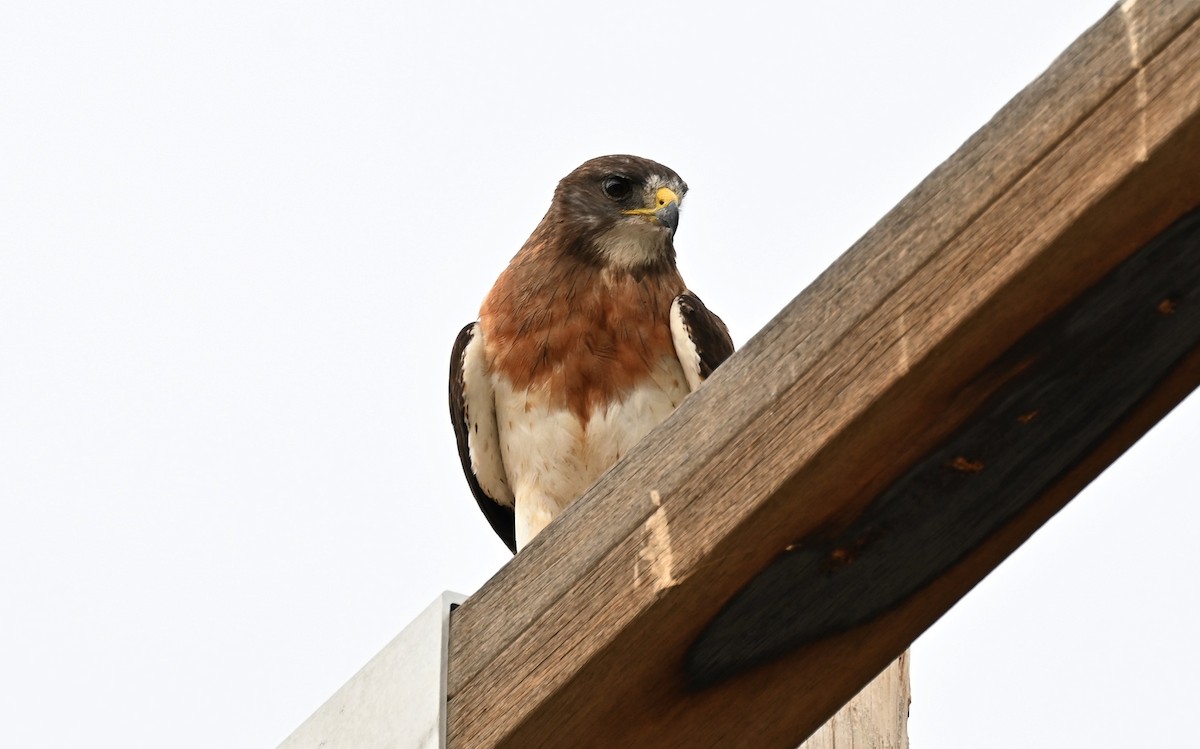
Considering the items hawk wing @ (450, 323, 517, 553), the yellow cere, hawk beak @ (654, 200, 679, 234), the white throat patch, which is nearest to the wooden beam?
hawk wing @ (450, 323, 517, 553)

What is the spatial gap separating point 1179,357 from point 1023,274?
0.23m

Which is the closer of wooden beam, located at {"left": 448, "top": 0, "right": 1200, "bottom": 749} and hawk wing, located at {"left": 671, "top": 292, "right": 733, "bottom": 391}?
wooden beam, located at {"left": 448, "top": 0, "right": 1200, "bottom": 749}

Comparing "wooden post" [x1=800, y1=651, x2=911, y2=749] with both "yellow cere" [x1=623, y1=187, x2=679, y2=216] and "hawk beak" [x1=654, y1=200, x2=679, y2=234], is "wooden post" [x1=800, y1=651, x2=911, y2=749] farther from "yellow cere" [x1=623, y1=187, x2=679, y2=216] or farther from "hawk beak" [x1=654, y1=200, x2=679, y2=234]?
"yellow cere" [x1=623, y1=187, x2=679, y2=216]

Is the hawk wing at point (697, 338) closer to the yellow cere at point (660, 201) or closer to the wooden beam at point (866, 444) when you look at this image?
the yellow cere at point (660, 201)

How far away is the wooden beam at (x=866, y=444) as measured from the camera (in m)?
1.68

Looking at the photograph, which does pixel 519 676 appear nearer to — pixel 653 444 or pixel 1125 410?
pixel 653 444

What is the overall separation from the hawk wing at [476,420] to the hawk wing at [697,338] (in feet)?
2.34

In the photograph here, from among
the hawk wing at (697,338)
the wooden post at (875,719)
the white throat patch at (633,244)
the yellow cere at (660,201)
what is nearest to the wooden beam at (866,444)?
the wooden post at (875,719)

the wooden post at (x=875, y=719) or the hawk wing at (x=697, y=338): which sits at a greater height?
the hawk wing at (x=697, y=338)

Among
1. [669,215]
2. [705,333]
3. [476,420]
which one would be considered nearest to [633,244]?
[669,215]

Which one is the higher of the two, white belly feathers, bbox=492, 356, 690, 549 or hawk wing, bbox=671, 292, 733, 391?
hawk wing, bbox=671, 292, 733, 391

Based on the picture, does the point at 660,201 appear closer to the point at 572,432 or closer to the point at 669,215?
the point at 669,215

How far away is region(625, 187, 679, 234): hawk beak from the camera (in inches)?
236

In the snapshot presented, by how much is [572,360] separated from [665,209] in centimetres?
95
